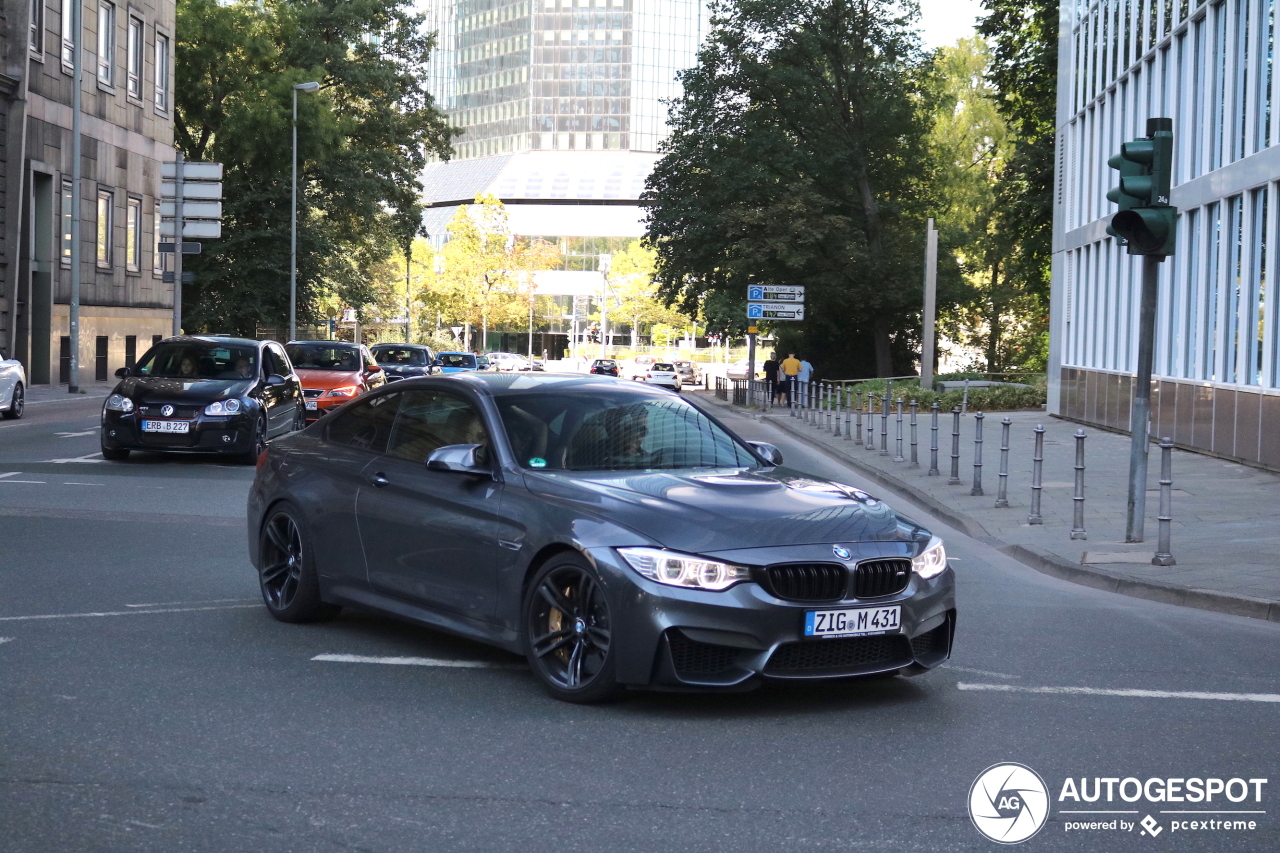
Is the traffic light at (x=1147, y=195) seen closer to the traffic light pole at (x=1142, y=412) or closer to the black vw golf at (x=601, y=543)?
the traffic light pole at (x=1142, y=412)

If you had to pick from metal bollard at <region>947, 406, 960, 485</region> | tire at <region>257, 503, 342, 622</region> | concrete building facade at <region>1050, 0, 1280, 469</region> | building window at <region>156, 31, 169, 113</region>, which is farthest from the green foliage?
tire at <region>257, 503, 342, 622</region>

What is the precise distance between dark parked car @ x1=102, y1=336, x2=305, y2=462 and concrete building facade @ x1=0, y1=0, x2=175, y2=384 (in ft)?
73.1

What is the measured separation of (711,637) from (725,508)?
580 millimetres

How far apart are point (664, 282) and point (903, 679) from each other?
168 feet

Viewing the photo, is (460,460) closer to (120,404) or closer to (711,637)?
(711,637)

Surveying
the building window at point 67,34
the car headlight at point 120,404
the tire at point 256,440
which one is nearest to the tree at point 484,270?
the building window at point 67,34

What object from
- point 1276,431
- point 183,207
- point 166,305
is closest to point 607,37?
point 166,305

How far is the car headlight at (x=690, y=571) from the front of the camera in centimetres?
609

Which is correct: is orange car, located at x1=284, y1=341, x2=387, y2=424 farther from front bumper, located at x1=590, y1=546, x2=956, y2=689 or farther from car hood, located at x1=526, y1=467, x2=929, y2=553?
front bumper, located at x1=590, y1=546, x2=956, y2=689

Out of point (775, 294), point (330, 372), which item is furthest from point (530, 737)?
point (775, 294)

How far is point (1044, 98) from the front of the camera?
4459 cm

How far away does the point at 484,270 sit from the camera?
9988 centimetres

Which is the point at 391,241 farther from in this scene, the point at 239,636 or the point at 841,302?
the point at 239,636

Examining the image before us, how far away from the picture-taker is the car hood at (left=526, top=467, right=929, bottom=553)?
6.21m
